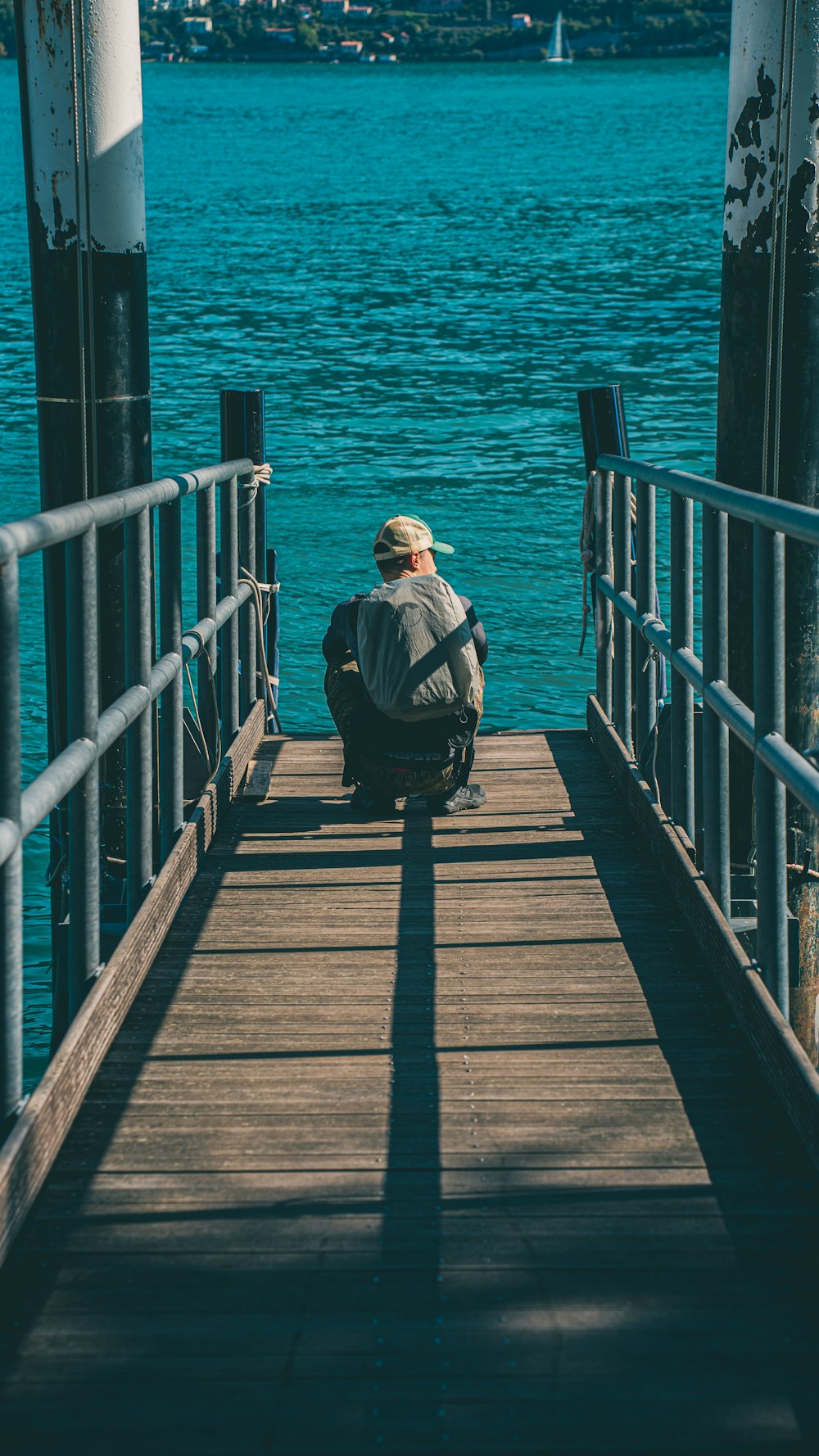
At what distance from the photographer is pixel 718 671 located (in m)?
4.20

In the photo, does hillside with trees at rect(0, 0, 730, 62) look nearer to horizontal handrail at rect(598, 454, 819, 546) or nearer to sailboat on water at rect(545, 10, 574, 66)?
sailboat on water at rect(545, 10, 574, 66)

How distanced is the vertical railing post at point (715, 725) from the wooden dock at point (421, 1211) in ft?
0.83

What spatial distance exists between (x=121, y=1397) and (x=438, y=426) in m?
22.7

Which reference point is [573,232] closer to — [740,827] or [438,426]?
[438,426]

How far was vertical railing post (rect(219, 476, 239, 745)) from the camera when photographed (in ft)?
20.3

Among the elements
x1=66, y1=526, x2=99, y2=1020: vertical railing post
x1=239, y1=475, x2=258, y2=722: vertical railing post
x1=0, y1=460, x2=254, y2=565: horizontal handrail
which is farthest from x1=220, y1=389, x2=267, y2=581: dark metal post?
x1=66, y1=526, x2=99, y2=1020: vertical railing post

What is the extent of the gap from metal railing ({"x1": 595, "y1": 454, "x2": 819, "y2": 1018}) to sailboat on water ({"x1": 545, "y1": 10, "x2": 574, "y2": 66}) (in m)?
147

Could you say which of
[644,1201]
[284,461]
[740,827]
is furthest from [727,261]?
[284,461]

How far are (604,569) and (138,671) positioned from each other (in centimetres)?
308

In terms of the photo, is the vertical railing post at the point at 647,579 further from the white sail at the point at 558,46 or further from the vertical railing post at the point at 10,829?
the white sail at the point at 558,46

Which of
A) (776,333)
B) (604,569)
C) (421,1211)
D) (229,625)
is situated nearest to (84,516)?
(421,1211)

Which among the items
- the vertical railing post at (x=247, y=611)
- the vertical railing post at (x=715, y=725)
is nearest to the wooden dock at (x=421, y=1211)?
the vertical railing post at (x=715, y=725)

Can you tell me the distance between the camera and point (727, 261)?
5.45 meters

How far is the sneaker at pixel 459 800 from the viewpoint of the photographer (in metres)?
5.79
